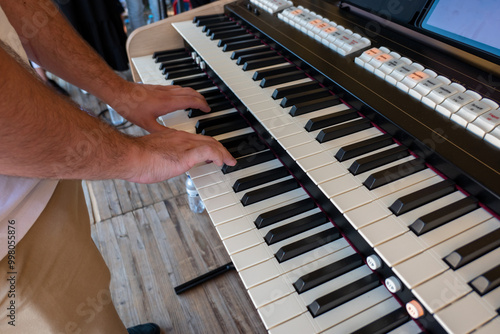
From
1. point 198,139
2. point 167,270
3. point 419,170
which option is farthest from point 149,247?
point 419,170

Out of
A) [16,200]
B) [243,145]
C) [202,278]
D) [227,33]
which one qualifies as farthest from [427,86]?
[202,278]

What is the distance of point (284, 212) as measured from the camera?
95cm

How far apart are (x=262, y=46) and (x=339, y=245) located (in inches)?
35.3

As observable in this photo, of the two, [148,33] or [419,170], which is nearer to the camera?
[419,170]

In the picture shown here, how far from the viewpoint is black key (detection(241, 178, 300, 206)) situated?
987 millimetres

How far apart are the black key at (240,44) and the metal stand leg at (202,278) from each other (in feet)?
3.79

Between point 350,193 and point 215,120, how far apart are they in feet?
2.01

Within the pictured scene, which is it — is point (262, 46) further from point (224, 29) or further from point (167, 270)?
point (167, 270)

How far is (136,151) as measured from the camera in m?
0.89

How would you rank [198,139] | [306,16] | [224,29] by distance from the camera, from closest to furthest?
[198,139] < [306,16] < [224,29]

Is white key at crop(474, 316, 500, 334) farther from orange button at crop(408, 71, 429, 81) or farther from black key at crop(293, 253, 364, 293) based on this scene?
orange button at crop(408, 71, 429, 81)

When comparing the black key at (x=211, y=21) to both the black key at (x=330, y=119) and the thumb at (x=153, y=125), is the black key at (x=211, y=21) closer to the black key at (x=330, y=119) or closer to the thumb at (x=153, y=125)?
the thumb at (x=153, y=125)

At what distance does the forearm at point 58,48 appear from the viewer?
1091 mm

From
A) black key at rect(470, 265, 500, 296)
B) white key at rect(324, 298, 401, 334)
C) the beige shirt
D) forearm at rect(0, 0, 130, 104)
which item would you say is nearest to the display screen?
black key at rect(470, 265, 500, 296)
